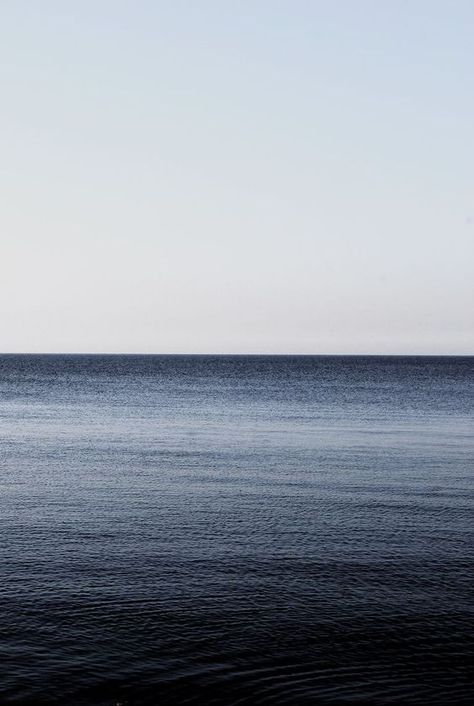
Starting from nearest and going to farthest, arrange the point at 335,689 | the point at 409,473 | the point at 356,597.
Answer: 1. the point at 335,689
2. the point at 356,597
3. the point at 409,473

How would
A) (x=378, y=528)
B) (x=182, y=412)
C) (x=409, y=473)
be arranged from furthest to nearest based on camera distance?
(x=182, y=412)
(x=409, y=473)
(x=378, y=528)

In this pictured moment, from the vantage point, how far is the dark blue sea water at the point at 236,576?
14.8 meters

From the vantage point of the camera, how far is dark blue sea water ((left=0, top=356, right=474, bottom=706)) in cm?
1484

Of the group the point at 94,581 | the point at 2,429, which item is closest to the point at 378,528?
the point at 94,581

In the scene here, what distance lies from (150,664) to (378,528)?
12.7m

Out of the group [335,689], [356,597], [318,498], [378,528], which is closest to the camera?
[335,689]

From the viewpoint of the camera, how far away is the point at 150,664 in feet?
50.2

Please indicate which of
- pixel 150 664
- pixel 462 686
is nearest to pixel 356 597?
pixel 462 686

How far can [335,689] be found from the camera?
1453cm

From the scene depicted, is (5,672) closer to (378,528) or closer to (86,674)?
(86,674)

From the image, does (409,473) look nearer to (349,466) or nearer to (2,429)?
(349,466)

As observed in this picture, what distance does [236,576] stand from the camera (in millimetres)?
20688

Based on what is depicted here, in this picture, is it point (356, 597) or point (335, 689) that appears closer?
point (335, 689)

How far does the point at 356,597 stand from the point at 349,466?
20.7 metres
